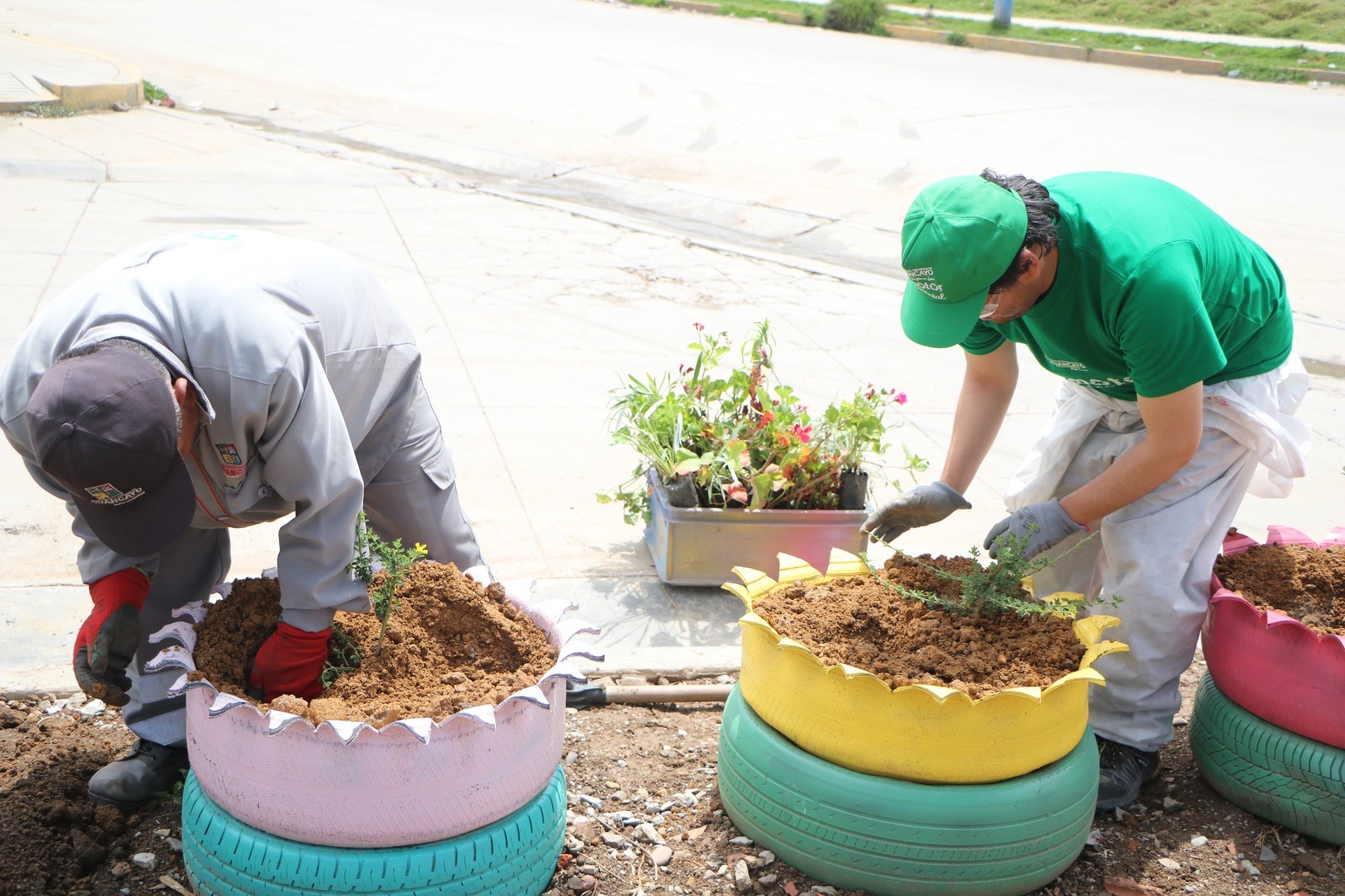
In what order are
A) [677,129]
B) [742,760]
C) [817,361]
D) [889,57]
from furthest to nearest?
[889,57]
[677,129]
[817,361]
[742,760]

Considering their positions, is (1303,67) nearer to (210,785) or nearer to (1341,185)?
(1341,185)

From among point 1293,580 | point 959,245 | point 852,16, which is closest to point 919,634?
point 959,245

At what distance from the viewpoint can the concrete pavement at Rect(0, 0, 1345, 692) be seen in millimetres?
4395

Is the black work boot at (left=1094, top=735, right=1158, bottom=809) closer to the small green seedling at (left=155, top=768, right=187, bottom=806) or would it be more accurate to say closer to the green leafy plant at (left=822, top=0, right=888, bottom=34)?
the small green seedling at (left=155, top=768, right=187, bottom=806)

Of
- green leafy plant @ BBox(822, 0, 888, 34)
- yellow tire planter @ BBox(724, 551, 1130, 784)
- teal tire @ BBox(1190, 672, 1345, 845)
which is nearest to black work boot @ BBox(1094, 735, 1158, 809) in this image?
teal tire @ BBox(1190, 672, 1345, 845)

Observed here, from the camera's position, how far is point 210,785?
2.27 m

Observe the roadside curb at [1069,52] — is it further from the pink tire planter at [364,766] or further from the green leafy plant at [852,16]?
the pink tire planter at [364,766]

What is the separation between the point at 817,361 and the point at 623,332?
3.56 feet

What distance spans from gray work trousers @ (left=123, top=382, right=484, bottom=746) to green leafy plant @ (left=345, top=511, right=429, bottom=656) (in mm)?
413

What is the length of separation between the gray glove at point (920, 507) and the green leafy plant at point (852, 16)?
65.5 ft

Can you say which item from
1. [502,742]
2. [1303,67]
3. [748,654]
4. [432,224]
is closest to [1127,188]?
[748,654]

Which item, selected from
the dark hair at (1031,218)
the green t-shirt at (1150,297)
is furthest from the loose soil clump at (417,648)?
the green t-shirt at (1150,297)

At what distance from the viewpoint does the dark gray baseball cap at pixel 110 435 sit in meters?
1.93

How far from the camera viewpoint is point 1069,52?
19422mm
